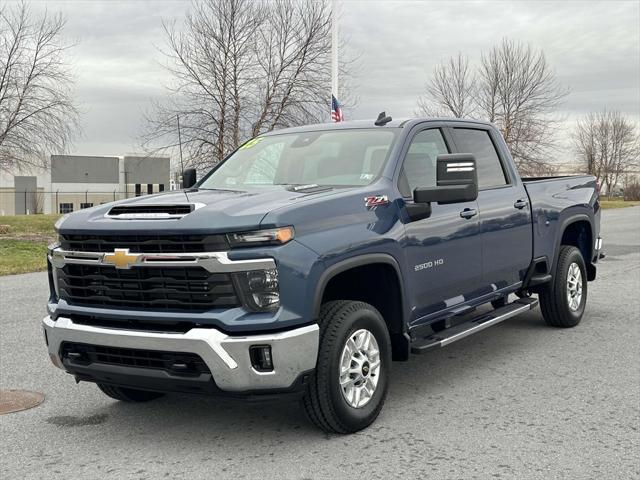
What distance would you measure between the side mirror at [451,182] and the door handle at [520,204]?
159 centimetres

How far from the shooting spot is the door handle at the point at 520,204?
6298 millimetres

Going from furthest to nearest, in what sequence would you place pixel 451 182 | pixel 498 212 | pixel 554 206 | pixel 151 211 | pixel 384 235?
1. pixel 554 206
2. pixel 498 212
3. pixel 451 182
4. pixel 384 235
5. pixel 151 211

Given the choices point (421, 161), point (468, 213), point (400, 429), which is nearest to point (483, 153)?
point (468, 213)

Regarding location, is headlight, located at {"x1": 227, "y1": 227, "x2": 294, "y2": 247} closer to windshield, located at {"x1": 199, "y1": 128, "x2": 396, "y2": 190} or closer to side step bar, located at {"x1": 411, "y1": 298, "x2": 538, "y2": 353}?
windshield, located at {"x1": 199, "y1": 128, "x2": 396, "y2": 190}

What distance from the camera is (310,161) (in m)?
5.44

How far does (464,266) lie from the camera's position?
5.44m

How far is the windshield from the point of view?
5.14 meters

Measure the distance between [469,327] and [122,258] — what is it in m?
2.71

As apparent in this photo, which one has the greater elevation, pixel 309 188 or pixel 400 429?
pixel 309 188

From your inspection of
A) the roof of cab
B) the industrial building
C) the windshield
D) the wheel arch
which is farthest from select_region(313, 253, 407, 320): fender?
the industrial building

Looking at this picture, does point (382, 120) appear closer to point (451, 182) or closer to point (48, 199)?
point (451, 182)

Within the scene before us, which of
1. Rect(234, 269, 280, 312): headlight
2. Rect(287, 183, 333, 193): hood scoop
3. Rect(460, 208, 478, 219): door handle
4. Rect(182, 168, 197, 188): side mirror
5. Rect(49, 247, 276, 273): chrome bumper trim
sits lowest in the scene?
Rect(234, 269, 280, 312): headlight

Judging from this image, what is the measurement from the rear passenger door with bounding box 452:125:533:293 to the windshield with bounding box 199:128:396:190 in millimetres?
1018

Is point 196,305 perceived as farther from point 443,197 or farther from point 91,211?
point 443,197
